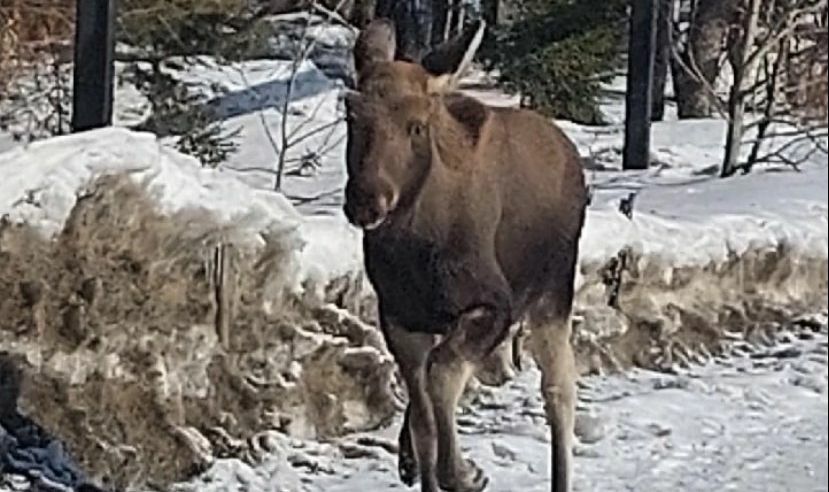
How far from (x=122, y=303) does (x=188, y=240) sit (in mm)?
343

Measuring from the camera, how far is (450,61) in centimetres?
429

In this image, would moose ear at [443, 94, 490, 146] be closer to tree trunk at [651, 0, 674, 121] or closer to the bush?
tree trunk at [651, 0, 674, 121]

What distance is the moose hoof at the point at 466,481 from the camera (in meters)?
4.91

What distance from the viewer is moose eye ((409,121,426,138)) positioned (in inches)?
162

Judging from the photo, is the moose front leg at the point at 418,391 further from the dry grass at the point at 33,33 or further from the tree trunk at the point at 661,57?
the tree trunk at the point at 661,57

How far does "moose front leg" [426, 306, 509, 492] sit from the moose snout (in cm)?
65

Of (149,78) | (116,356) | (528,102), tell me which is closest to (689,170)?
(528,102)

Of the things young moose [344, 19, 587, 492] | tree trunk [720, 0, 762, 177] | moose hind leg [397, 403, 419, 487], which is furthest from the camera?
tree trunk [720, 0, 762, 177]

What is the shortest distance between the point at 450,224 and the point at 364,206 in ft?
2.10

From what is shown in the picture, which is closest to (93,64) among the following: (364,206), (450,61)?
(450,61)

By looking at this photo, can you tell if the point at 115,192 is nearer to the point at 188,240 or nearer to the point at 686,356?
the point at 188,240

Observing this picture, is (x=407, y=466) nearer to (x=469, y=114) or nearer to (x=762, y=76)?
(x=469, y=114)

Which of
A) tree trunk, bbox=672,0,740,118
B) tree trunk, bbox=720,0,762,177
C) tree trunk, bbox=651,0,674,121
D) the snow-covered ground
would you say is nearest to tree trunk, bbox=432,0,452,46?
the snow-covered ground

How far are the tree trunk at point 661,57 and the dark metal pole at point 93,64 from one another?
2662 millimetres
